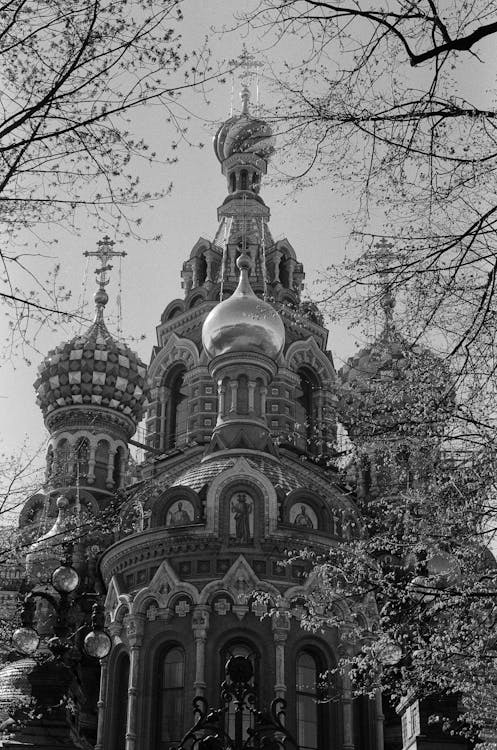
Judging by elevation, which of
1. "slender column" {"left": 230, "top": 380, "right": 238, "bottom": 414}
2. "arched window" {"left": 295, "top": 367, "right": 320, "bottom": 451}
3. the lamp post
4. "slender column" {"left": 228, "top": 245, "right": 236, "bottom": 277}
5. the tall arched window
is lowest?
the lamp post

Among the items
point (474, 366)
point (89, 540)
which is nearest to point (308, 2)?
point (474, 366)

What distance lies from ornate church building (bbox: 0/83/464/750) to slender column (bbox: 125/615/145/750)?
24 mm

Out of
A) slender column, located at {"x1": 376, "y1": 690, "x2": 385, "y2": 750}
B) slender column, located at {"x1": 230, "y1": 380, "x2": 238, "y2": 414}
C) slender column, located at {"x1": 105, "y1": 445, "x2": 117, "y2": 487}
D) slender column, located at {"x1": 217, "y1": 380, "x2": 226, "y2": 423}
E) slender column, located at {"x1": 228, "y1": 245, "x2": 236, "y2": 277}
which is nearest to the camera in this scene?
slender column, located at {"x1": 376, "y1": 690, "x2": 385, "y2": 750}

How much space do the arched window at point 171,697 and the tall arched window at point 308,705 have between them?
1.92 meters

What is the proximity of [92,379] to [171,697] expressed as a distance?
37.9ft

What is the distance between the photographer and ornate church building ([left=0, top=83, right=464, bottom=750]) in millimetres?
16094

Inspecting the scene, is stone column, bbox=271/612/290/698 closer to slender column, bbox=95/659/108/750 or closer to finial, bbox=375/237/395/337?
slender column, bbox=95/659/108/750

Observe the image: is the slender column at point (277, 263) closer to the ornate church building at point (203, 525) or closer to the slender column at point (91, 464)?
the ornate church building at point (203, 525)

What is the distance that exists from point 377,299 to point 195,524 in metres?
10.6

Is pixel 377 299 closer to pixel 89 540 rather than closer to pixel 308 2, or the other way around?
pixel 308 2

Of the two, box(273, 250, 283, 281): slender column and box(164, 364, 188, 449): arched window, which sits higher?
box(273, 250, 283, 281): slender column

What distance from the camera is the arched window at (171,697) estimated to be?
15969 millimetres

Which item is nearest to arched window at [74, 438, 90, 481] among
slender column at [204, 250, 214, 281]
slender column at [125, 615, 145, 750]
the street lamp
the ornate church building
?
the ornate church building

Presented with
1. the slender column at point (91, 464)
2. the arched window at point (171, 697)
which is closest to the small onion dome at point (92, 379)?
the slender column at point (91, 464)
